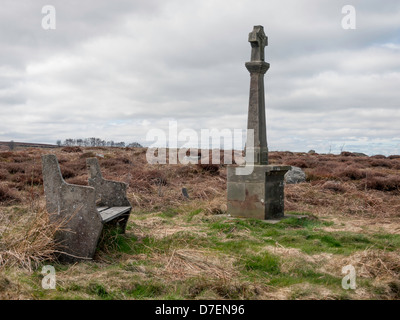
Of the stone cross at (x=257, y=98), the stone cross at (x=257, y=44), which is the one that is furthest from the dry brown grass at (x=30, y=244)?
the stone cross at (x=257, y=44)

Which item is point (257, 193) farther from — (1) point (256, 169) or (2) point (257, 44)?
(2) point (257, 44)

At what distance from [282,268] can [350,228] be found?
331 cm

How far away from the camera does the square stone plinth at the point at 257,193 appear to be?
25.8 feet

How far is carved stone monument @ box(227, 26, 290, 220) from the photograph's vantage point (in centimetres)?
793

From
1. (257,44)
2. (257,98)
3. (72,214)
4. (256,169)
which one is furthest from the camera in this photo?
(257,44)

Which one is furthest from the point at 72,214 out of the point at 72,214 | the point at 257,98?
the point at 257,98

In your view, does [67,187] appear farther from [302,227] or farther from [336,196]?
[336,196]

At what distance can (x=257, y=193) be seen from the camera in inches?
312

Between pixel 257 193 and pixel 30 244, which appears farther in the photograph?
pixel 257 193

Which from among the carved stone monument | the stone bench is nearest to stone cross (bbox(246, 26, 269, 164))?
the carved stone monument

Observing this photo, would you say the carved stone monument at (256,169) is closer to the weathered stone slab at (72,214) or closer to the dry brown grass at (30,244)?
the weathered stone slab at (72,214)

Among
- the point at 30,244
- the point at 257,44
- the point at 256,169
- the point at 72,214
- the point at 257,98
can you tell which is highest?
the point at 257,44

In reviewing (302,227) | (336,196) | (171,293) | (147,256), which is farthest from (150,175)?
(171,293)

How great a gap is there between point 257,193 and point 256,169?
480 millimetres
